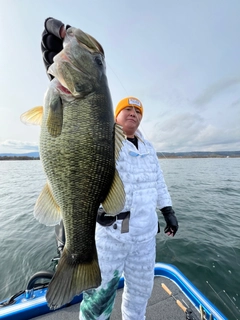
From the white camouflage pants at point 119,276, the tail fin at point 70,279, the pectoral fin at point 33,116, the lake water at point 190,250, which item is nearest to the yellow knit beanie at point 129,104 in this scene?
the pectoral fin at point 33,116

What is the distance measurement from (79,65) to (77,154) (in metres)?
0.68

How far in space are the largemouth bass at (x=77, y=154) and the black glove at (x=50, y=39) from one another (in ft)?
0.54

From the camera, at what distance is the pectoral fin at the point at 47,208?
1396 mm

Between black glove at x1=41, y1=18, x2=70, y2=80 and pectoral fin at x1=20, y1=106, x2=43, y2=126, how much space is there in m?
0.43

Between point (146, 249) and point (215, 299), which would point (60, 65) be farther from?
point (215, 299)

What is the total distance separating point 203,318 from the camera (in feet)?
8.16

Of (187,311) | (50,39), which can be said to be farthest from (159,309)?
(50,39)

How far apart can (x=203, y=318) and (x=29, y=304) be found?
7.91ft

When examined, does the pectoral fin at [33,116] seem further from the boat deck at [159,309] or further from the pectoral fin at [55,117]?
the boat deck at [159,309]

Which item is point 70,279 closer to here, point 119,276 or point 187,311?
point 119,276

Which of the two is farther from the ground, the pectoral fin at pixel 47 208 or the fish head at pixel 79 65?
the fish head at pixel 79 65

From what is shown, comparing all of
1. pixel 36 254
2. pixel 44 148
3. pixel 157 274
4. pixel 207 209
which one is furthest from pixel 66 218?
pixel 207 209

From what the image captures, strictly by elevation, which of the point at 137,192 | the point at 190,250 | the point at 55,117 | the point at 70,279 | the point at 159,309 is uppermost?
the point at 55,117

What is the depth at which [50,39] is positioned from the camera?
1.67 meters
